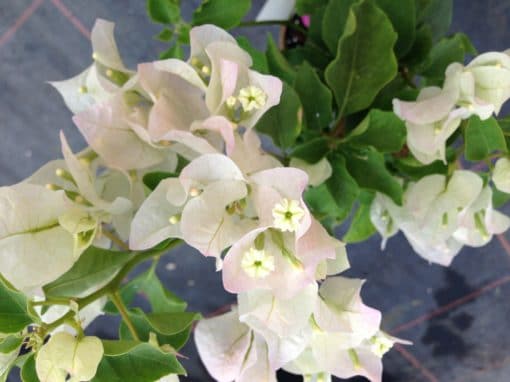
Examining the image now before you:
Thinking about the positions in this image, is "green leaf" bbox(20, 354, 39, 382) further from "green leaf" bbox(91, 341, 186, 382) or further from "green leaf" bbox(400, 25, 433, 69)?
"green leaf" bbox(400, 25, 433, 69)

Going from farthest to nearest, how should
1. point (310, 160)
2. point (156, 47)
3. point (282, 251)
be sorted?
point (156, 47) < point (310, 160) < point (282, 251)

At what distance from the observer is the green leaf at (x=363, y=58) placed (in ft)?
1.53

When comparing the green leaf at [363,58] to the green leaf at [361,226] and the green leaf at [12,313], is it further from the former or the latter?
the green leaf at [12,313]

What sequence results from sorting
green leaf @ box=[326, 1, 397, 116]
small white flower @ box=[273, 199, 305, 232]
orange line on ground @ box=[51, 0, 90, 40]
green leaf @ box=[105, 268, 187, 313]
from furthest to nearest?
orange line on ground @ box=[51, 0, 90, 40] < green leaf @ box=[105, 268, 187, 313] < green leaf @ box=[326, 1, 397, 116] < small white flower @ box=[273, 199, 305, 232]

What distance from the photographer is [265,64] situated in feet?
1.79

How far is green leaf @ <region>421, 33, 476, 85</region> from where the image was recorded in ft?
1.80

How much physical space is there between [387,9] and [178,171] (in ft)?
0.88

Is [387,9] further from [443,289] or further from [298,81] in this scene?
[443,289]

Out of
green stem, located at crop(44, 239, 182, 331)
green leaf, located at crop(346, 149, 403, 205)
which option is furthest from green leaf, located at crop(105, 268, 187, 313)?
green leaf, located at crop(346, 149, 403, 205)

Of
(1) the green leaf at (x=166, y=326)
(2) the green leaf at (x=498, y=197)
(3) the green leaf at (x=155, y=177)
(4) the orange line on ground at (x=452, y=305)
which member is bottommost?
(4) the orange line on ground at (x=452, y=305)

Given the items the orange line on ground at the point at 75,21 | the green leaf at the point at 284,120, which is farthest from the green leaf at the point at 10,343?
the orange line on ground at the point at 75,21

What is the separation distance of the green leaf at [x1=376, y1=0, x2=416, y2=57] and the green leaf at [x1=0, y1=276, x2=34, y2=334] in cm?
42

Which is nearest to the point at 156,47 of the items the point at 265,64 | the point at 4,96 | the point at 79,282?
the point at 4,96

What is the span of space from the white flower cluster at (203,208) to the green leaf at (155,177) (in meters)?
0.01
